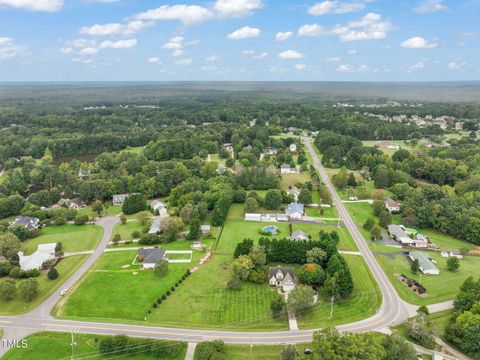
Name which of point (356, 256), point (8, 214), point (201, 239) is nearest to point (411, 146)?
point (356, 256)

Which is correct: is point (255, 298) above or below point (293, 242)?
below

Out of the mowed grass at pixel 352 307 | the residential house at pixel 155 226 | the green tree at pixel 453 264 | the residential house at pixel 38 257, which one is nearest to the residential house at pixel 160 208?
the residential house at pixel 155 226

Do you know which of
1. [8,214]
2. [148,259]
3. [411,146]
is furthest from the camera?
[411,146]

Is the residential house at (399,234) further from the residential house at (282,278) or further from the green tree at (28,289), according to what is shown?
the green tree at (28,289)

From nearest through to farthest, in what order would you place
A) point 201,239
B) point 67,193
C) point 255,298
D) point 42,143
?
point 255,298
point 201,239
point 67,193
point 42,143

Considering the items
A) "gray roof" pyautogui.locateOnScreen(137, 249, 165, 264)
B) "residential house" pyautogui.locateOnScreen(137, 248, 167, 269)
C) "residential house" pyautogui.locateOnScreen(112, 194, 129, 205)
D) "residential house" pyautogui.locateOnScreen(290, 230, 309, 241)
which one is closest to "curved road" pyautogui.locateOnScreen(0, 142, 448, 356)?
"residential house" pyautogui.locateOnScreen(137, 248, 167, 269)

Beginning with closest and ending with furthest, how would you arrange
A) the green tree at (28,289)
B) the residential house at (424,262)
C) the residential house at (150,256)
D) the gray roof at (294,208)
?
A: the green tree at (28,289), the residential house at (424,262), the residential house at (150,256), the gray roof at (294,208)

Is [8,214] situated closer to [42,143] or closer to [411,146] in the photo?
[42,143]
